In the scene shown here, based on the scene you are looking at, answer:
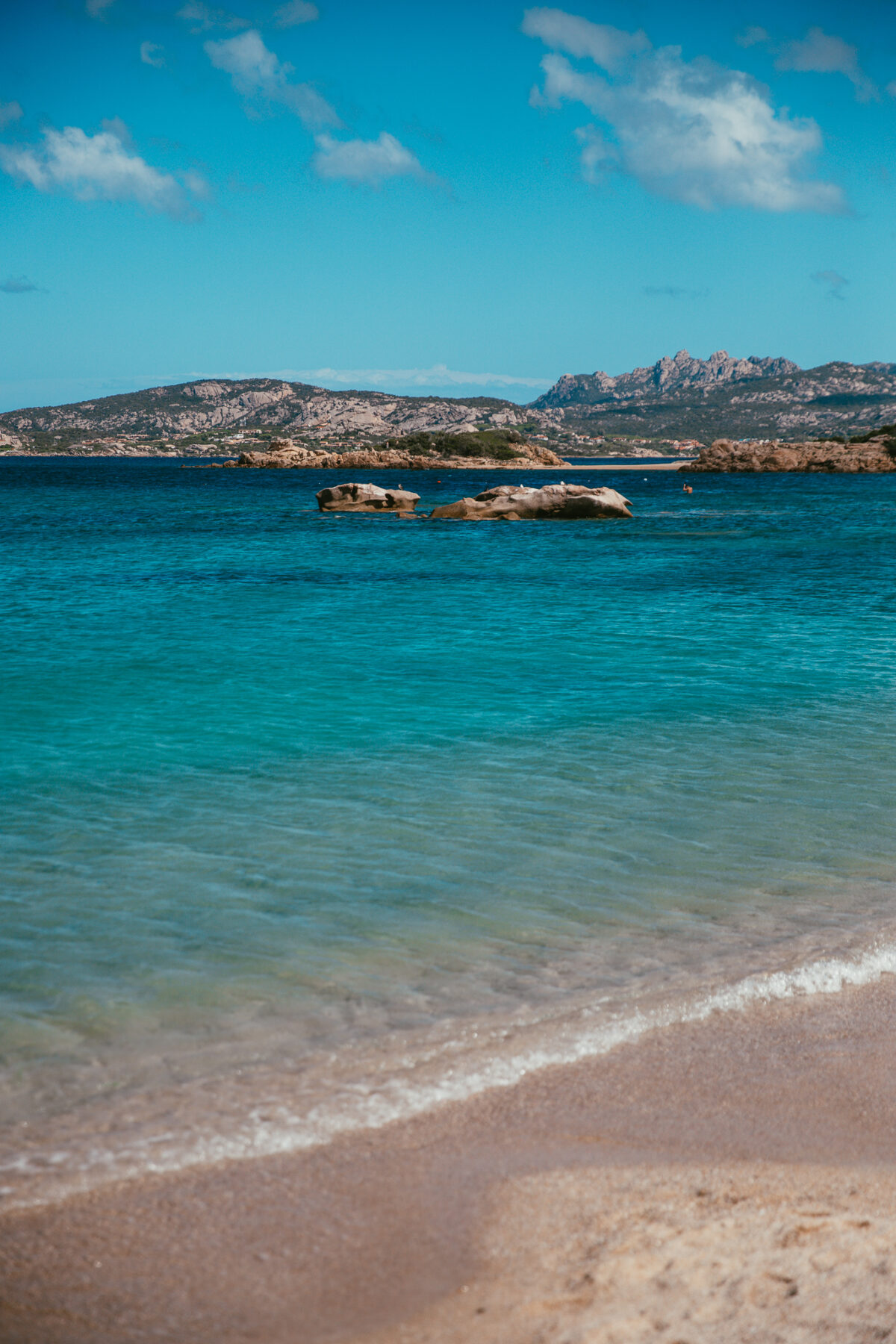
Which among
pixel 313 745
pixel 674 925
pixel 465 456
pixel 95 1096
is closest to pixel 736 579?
pixel 313 745

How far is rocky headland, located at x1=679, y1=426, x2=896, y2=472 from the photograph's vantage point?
14412cm

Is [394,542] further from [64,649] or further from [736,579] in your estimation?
[64,649]

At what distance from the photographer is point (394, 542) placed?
152 feet

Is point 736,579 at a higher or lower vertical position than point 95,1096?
higher

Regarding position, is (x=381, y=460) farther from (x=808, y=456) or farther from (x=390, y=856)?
(x=390, y=856)

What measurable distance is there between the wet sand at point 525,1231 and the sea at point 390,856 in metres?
0.31

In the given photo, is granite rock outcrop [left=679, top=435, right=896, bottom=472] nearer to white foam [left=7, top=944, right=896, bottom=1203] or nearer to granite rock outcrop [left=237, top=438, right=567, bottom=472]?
granite rock outcrop [left=237, top=438, right=567, bottom=472]

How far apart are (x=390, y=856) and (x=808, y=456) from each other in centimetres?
15350

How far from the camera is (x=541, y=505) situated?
5903cm

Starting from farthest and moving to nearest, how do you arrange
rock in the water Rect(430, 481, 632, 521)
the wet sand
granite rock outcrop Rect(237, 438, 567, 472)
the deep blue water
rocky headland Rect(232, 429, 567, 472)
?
rocky headland Rect(232, 429, 567, 472) → granite rock outcrop Rect(237, 438, 567, 472) → rock in the water Rect(430, 481, 632, 521) → the deep blue water → the wet sand

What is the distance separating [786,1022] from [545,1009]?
4.98 feet

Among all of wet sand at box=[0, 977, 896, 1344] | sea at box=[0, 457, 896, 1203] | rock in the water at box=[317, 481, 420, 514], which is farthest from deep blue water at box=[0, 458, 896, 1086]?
rock in the water at box=[317, 481, 420, 514]

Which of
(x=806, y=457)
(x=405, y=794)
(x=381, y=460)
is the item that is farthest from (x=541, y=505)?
(x=381, y=460)

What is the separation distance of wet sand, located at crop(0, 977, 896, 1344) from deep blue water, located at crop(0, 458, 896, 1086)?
136cm
